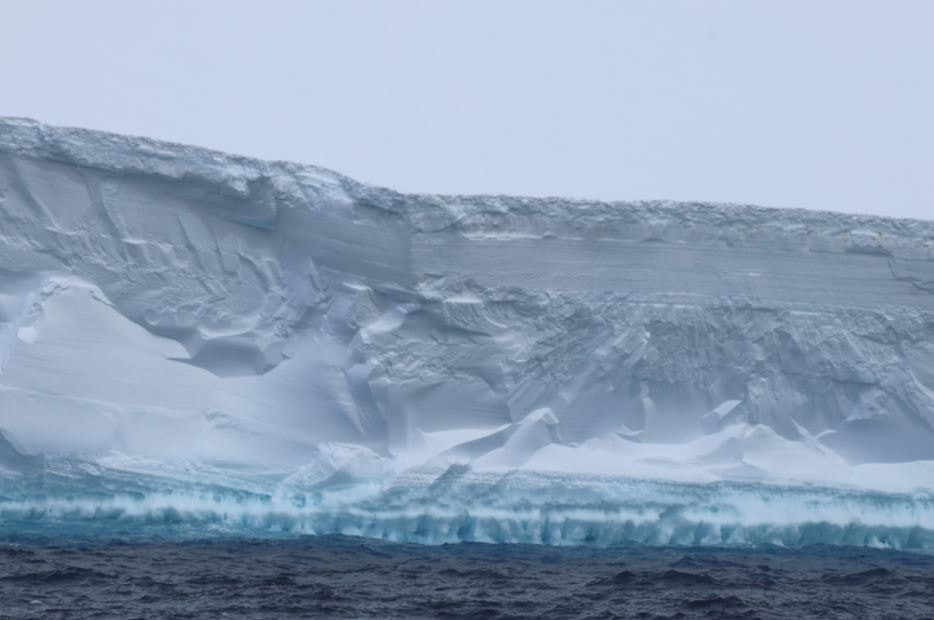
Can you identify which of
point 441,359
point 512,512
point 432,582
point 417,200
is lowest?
point 432,582

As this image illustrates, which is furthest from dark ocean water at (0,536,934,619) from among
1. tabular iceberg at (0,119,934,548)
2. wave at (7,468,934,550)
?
tabular iceberg at (0,119,934,548)

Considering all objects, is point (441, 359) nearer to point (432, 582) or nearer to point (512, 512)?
point (512, 512)

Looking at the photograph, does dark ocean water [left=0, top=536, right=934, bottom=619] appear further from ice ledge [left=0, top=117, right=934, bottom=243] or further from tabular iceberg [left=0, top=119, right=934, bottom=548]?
ice ledge [left=0, top=117, right=934, bottom=243]

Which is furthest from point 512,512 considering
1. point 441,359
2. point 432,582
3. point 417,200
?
point 417,200

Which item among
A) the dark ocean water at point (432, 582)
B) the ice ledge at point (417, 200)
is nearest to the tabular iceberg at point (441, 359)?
the ice ledge at point (417, 200)

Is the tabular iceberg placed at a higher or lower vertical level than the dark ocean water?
higher

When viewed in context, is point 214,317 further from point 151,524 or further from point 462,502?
point 462,502

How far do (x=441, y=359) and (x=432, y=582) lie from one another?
7.96ft

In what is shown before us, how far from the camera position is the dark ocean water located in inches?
209

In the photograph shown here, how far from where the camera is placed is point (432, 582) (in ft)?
20.0

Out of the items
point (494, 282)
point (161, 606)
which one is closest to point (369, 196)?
point (494, 282)

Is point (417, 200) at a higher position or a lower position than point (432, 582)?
higher

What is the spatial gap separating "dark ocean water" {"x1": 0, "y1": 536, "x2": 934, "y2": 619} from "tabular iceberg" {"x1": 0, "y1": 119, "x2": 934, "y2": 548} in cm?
45

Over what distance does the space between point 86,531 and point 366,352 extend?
76.8 inches
